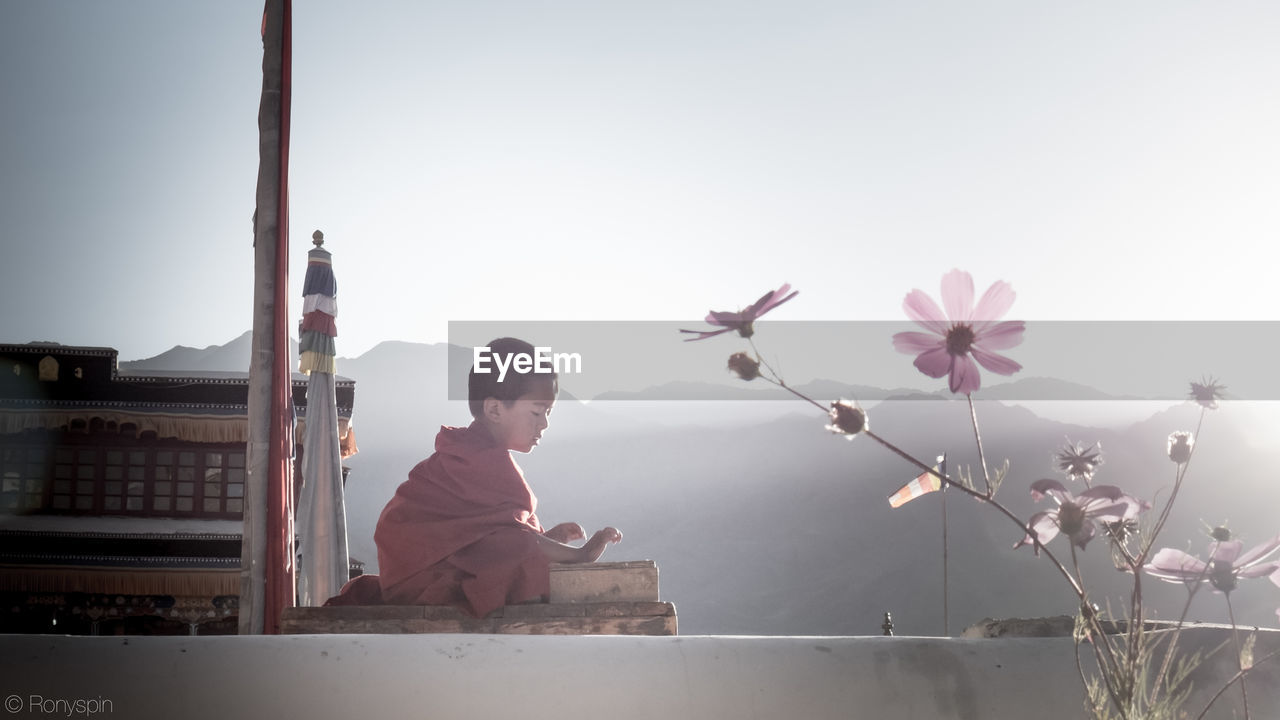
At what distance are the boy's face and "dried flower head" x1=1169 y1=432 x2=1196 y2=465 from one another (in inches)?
97.3

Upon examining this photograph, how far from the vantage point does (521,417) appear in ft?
11.6

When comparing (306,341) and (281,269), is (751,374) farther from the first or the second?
(306,341)

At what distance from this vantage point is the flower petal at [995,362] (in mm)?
1136

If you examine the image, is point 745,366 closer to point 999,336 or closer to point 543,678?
point 999,336

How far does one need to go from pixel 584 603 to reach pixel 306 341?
484 cm

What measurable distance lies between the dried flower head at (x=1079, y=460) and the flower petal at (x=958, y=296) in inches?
9.4

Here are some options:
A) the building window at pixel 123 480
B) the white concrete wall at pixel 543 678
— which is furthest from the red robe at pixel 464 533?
the building window at pixel 123 480

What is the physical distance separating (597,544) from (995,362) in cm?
206

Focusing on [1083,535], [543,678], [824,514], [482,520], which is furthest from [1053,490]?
[824,514]

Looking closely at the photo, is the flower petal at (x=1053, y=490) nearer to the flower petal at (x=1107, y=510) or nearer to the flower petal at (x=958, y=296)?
the flower petal at (x=1107, y=510)

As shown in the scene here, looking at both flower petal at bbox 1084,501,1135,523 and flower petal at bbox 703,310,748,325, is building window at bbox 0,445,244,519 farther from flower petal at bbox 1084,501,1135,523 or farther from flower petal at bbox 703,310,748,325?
flower petal at bbox 1084,501,1135,523

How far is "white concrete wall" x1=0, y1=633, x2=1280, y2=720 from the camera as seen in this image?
1714mm

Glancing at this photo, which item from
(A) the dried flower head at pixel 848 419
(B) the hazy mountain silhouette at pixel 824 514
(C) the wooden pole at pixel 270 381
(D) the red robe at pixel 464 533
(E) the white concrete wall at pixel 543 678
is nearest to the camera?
(A) the dried flower head at pixel 848 419

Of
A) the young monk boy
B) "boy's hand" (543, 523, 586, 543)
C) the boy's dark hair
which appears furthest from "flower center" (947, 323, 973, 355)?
the boy's dark hair
